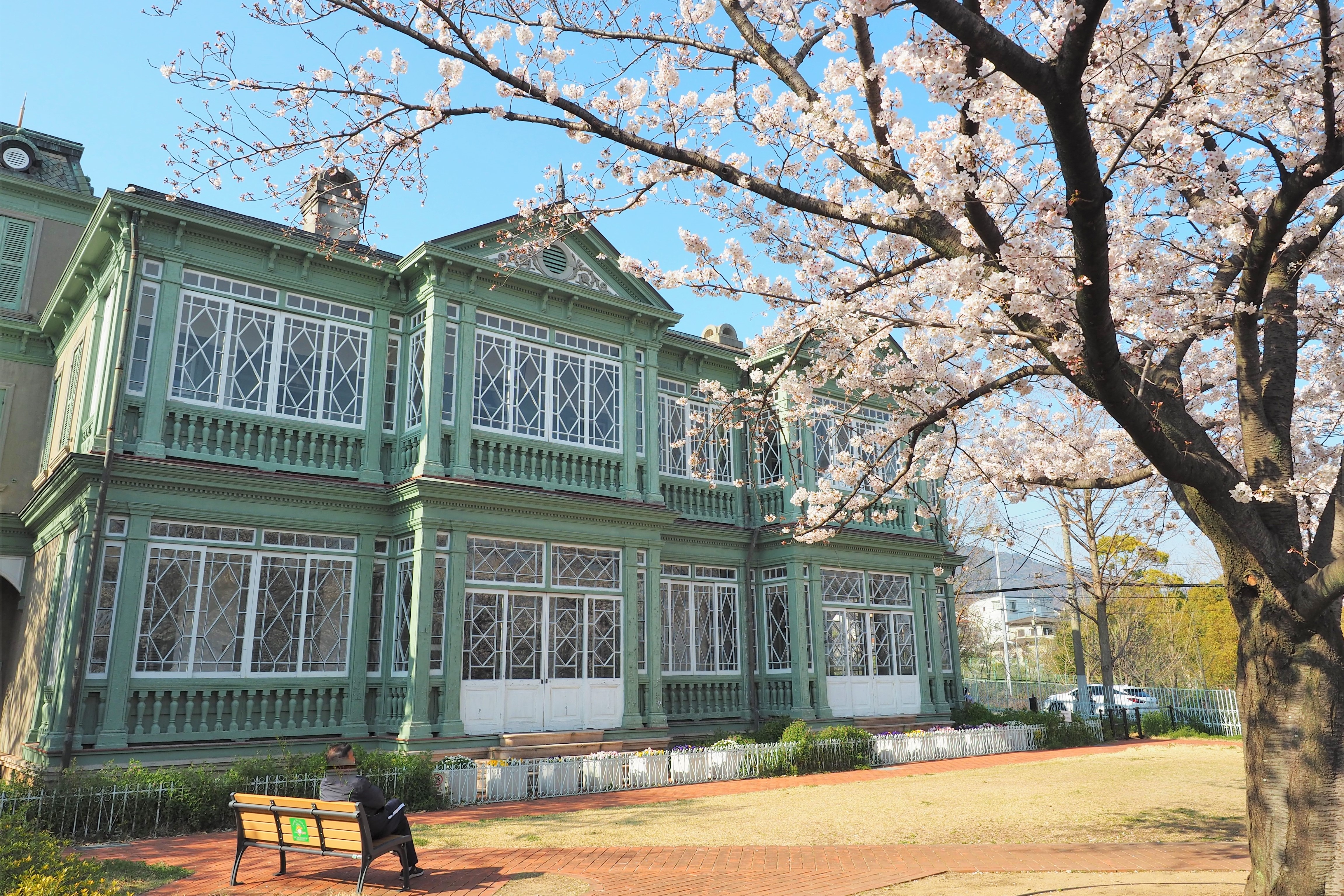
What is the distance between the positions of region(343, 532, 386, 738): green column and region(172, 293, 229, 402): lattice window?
326 cm

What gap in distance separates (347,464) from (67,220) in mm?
8209

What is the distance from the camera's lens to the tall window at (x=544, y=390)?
15.7 meters

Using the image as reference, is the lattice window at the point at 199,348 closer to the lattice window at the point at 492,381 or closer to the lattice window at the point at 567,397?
the lattice window at the point at 492,381

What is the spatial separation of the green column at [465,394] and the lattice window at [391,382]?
4.04ft

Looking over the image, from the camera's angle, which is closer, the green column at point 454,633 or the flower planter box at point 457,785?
the flower planter box at point 457,785

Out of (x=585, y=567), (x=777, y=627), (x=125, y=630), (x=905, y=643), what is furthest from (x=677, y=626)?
(x=125, y=630)

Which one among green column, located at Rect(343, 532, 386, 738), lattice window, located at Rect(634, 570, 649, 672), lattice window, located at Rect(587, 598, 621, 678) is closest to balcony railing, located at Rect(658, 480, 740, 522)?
lattice window, located at Rect(634, 570, 649, 672)

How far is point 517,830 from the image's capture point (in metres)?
10.3

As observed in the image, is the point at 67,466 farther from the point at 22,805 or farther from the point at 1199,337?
the point at 1199,337

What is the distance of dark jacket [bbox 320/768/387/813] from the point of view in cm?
780

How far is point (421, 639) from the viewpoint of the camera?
13.7m

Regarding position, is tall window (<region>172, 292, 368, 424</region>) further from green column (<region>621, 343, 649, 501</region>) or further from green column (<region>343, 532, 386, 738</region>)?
green column (<region>621, 343, 649, 501</region>)

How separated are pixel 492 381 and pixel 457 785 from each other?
22.0 feet

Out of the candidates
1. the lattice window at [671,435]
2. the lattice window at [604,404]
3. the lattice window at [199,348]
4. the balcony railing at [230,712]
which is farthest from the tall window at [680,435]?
the lattice window at [199,348]
